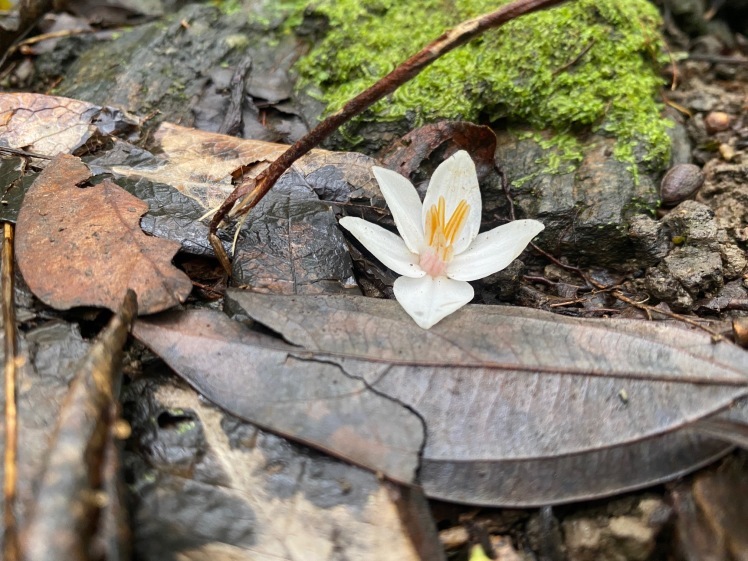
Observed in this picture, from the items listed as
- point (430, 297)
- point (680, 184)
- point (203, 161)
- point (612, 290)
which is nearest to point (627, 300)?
point (612, 290)

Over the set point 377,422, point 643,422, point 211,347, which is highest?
point 211,347

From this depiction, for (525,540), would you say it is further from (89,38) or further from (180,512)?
(89,38)

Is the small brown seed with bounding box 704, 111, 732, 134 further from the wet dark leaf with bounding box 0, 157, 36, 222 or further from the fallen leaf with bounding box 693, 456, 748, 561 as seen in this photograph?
the wet dark leaf with bounding box 0, 157, 36, 222

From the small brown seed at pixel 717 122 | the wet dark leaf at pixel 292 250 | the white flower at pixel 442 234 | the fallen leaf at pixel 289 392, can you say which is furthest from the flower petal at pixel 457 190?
the small brown seed at pixel 717 122

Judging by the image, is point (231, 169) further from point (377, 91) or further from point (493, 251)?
point (493, 251)

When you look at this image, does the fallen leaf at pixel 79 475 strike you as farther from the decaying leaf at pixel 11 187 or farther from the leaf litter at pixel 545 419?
the decaying leaf at pixel 11 187

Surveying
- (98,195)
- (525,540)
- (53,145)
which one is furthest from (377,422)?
(53,145)
